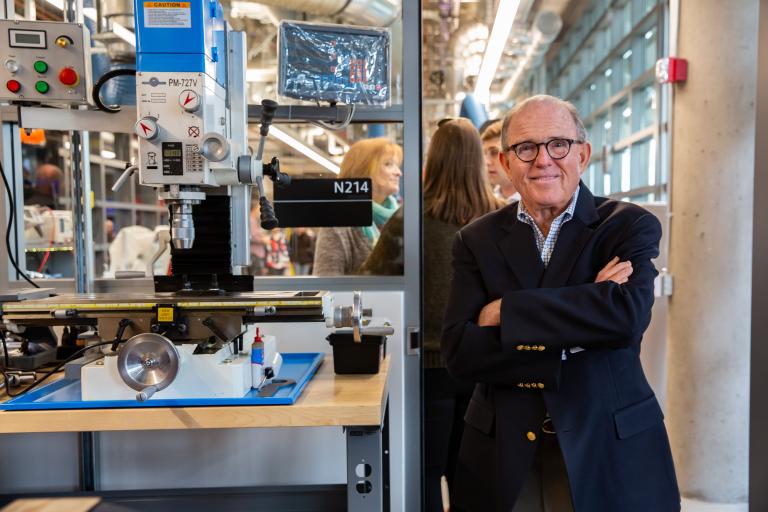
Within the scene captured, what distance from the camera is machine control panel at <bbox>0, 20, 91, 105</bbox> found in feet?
5.11

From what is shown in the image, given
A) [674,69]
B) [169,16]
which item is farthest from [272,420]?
[674,69]

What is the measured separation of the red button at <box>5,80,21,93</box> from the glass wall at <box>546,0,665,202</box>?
272 centimetres

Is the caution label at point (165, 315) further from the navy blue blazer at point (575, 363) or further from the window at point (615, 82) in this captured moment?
the window at point (615, 82)

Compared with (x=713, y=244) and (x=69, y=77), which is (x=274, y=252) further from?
(x=713, y=244)

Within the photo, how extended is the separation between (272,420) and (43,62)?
1148mm

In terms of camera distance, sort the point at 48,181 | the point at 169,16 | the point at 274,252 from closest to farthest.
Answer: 1. the point at 169,16
2. the point at 274,252
3. the point at 48,181

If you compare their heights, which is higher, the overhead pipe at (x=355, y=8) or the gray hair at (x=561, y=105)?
the overhead pipe at (x=355, y=8)

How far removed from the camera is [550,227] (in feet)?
4.55

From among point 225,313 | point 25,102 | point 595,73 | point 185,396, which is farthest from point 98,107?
point 595,73

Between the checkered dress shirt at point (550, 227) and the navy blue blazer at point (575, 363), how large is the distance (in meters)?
0.02

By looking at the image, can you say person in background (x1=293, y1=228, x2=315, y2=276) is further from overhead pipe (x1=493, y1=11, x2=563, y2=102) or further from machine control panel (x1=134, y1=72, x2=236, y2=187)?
overhead pipe (x1=493, y1=11, x2=563, y2=102)

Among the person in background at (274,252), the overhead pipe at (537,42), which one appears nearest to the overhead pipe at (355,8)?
the person in background at (274,252)

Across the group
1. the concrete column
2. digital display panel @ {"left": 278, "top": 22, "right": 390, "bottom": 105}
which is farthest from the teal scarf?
the concrete column

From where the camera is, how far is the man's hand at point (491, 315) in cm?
134
